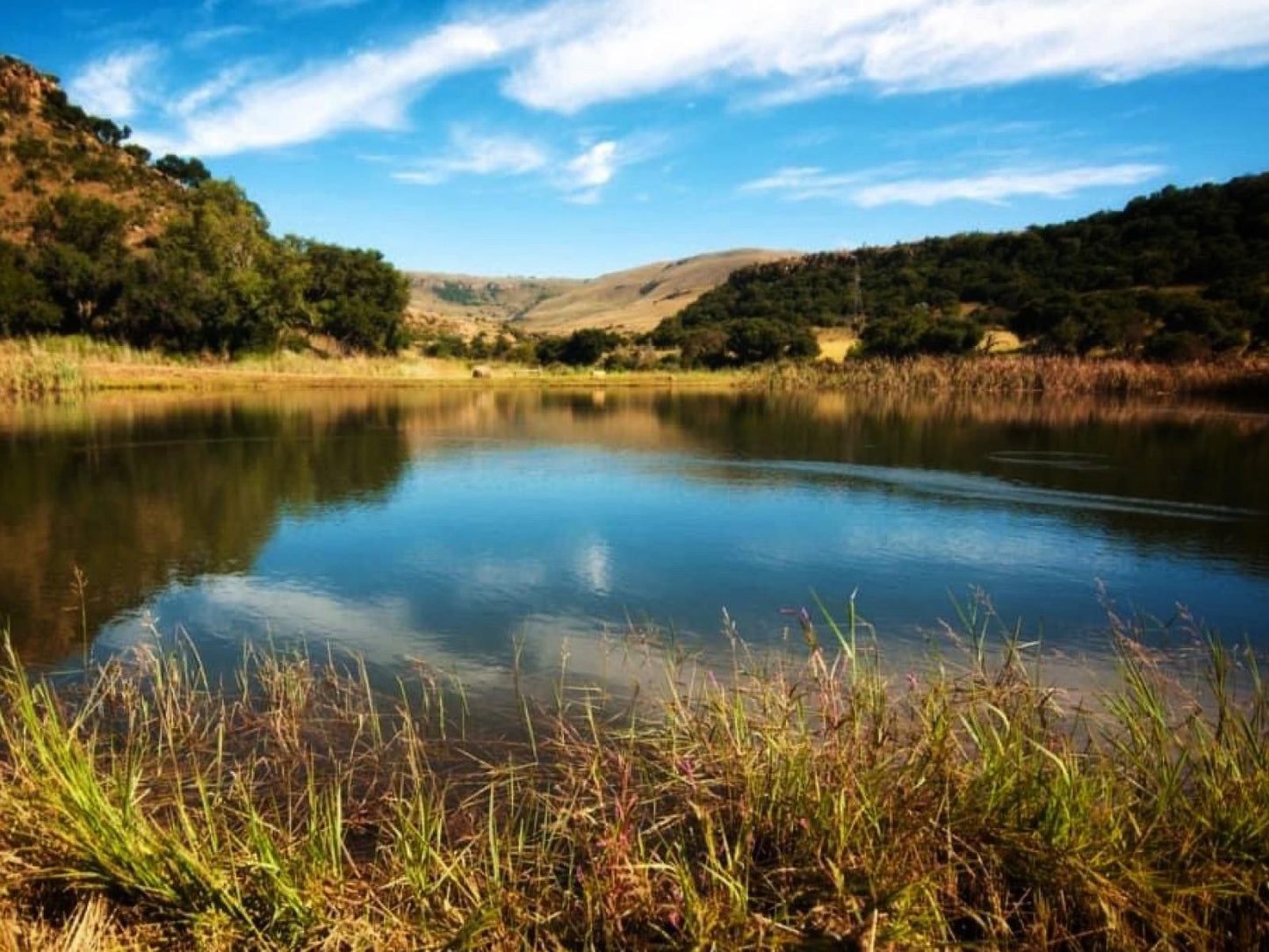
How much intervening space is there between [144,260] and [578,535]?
47289mm

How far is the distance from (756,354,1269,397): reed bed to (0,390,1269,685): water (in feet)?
71.0

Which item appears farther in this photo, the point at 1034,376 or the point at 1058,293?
the point at 1058,293

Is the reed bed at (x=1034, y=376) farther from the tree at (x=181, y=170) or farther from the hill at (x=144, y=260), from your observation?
the tree at (x=181, y=170)

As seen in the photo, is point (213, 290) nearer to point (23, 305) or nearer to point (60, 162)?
point (23, 305)

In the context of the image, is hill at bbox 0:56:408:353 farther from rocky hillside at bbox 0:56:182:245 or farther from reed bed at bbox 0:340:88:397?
reed bed at bbox 0:340:88:397

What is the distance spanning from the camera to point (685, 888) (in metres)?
3.04

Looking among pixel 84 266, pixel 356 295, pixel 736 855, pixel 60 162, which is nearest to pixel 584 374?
pixel 356 295

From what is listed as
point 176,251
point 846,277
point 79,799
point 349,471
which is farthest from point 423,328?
point 79,799

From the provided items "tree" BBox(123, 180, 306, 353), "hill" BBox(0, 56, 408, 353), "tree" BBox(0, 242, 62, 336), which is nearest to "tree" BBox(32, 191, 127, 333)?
"hill" BBox(0, 56, 408, 353)

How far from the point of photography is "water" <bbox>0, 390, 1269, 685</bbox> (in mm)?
7910

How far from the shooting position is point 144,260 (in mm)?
47750

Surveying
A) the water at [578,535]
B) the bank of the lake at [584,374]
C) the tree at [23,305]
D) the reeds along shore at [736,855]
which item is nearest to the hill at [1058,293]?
the bank of the lake at [584,374]

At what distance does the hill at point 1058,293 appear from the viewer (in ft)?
170

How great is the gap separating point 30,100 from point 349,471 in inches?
3209
